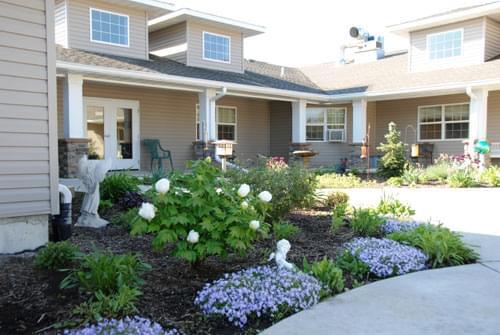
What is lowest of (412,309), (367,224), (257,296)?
(412,309)

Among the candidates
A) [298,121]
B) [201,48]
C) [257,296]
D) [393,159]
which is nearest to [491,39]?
[393,159]

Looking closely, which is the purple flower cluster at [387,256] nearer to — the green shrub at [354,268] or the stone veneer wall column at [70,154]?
the green shrub at [354,268]

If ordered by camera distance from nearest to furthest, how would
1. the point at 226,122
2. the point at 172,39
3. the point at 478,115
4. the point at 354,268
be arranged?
the point at 354,268
the point at 478,115
the point at 172,39
the point at 226,122

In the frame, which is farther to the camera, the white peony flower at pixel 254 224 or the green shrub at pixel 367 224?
the green shrub at pixel 367 224

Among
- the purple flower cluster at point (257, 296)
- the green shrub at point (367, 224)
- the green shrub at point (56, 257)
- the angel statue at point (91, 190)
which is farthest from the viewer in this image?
the angel statue at point (91, 190)

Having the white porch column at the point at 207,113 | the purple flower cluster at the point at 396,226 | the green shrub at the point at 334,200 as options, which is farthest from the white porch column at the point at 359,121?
the purple flower cluster at the point at 396,226

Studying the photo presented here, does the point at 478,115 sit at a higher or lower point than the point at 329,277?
higher

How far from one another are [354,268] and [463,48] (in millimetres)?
12535

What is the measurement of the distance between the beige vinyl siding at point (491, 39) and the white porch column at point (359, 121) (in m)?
3.92

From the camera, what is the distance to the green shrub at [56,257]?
3611mm

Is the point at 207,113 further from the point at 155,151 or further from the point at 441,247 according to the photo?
the point at 441,247

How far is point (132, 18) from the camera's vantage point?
12.2 m

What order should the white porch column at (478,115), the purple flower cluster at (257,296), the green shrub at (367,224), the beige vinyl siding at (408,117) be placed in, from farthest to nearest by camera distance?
the beige vinyl siding at (408,117), the white porch column at (478,115), the green shrub at (367,224), the purple flower cluster at (257,296)

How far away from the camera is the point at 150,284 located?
11.2ft
